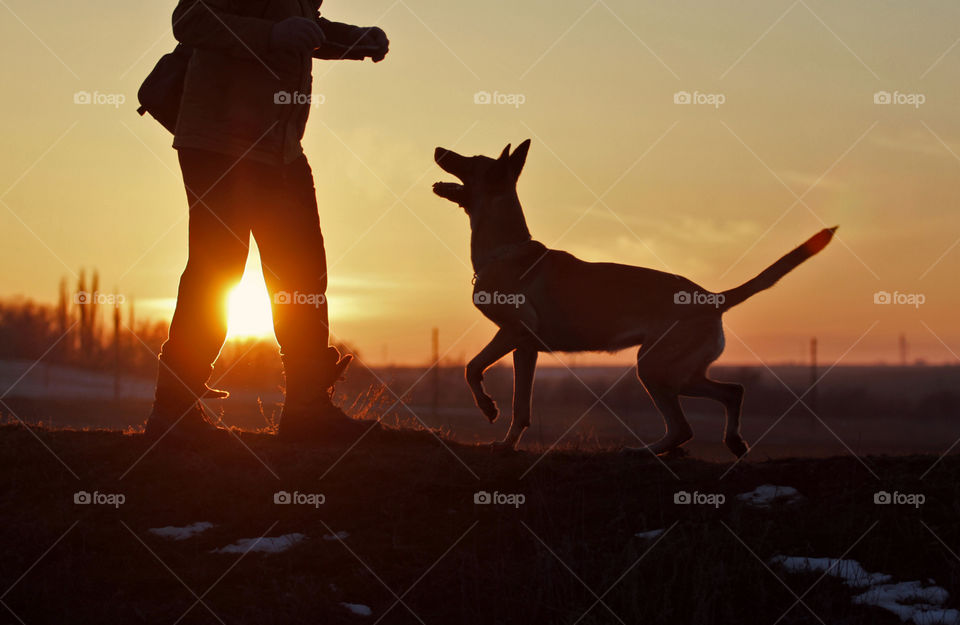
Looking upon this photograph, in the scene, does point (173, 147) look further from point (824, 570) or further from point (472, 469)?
point (824, 570)

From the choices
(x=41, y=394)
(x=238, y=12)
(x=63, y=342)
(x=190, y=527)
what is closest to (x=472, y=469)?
(x=190, y=527)

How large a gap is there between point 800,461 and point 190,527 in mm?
3465

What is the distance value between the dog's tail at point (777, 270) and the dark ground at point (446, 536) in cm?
139

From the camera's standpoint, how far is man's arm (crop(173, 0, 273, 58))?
5.63m

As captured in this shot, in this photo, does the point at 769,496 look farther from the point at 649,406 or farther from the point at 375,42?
the point at 649,406

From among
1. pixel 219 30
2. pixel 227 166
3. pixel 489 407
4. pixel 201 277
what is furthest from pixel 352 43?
pixel 489 407

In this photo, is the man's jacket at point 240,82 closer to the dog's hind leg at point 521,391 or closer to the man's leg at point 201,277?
the man's leg at point 201,277

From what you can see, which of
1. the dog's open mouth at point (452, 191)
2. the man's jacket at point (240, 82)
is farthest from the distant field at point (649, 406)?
the man's jacket at point (240, 82)

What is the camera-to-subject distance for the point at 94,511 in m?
5.02

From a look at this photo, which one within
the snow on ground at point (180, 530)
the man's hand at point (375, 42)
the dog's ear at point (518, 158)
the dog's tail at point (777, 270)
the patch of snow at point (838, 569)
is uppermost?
the man's hand at point (375, 42)

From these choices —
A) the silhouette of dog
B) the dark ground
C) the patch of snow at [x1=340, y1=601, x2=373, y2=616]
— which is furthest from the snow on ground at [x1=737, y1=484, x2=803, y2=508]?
the patch of snow at [x1=340, y1=601, x2=373, y2=616]

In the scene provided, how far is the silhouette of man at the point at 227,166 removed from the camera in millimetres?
5684

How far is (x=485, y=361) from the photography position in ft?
22.6

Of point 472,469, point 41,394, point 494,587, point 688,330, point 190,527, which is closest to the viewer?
point 494,587
